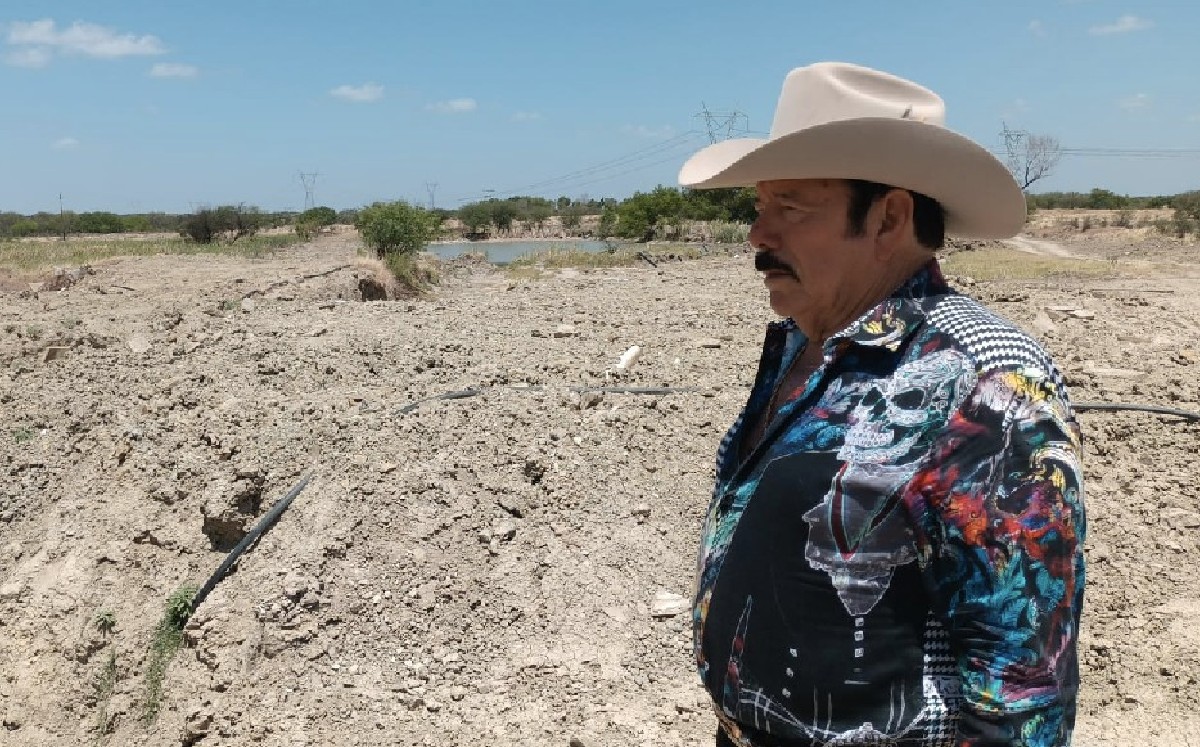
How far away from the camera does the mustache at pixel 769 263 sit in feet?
5.03

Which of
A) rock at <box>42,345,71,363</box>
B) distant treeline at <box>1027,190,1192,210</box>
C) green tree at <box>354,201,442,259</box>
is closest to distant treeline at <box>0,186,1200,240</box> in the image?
distant treeline at <box>1027,190,1192,210</box>

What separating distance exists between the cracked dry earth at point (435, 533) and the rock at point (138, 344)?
2.13 ft

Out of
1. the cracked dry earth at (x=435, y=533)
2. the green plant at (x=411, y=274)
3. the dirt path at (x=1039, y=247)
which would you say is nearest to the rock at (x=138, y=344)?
the cracked dry earth at (x=435, y=533)

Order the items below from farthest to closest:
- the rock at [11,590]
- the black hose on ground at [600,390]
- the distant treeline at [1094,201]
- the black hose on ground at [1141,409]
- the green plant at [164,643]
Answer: the distant treeline at [1094,201] < the black hose on ground at [600,390] < the black hose on ground at [1141,409] < the rock at [11,590] < the green plant at [164,643]

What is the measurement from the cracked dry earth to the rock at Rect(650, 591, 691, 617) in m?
0.01

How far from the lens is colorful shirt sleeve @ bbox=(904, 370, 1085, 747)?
1182mm

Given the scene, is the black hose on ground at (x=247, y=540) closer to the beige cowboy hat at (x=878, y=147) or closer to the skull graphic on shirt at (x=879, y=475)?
the beige cowboy hat at (x=878, y=147)

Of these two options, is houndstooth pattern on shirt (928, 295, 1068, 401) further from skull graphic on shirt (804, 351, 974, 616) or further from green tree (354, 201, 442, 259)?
green tree (354, 201, 442, 259)

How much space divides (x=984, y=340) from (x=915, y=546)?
294mm

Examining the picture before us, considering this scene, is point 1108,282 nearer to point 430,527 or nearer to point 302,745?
point 430,527

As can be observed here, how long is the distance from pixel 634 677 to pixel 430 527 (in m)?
1.31

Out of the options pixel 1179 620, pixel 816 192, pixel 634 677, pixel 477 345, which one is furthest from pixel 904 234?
pixel 477 345

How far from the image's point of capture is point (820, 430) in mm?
1332

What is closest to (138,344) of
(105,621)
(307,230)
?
(105,621)
